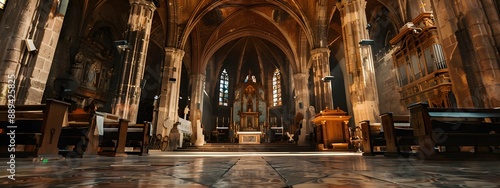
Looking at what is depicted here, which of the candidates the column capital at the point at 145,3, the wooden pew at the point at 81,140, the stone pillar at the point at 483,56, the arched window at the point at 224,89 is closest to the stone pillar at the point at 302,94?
the arched window at the point at 224,89

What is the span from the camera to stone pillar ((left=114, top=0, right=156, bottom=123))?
8.38m

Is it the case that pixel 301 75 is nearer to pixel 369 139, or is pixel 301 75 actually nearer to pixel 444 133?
pixel 369 139

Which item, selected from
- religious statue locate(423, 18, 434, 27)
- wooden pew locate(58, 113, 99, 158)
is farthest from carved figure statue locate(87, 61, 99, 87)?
religious statue locate(423, 18, 434, 27)

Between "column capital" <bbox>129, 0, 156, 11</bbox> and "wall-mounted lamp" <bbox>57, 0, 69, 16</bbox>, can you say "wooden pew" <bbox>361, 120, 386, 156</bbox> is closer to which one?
"wall-mounted lamp" <bbox>57, 0, 69, 16</bbox>

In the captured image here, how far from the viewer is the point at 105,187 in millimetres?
956

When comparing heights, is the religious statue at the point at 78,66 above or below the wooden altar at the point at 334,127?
above

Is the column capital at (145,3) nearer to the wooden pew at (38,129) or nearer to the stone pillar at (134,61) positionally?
the stone pillar at (134,61)

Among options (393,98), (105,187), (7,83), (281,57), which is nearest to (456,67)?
(105,187)

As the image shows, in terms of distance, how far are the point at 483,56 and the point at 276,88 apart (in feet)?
73.7

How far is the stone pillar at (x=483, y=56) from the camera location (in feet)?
14.6

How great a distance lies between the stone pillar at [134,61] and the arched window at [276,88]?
18.6 m

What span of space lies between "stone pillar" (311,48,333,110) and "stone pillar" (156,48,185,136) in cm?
863

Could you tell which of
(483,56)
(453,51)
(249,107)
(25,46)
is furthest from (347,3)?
(249,107)

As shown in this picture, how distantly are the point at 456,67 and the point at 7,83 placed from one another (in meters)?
9.49
